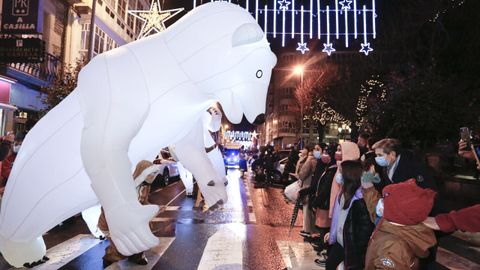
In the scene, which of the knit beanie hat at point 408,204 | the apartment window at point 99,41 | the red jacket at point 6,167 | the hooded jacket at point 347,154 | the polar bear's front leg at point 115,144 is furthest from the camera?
the apartment window at point 99,41

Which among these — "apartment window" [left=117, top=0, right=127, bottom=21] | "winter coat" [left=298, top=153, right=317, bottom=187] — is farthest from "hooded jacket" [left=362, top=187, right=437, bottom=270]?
"apartment window" [left=117, top=0, right=127, bottom=21]

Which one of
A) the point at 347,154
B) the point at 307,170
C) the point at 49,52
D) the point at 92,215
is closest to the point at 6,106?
the point at 49,52

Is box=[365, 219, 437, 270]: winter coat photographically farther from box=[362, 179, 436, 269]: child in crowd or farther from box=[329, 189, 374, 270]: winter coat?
box=[329, 189, 374, 270]: winter coat

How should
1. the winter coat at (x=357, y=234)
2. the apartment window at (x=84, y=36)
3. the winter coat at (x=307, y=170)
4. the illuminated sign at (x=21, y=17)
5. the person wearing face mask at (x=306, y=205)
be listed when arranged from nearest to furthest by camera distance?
the winter coat at (x=357, y=234) < the person wearing face mask at (x=306, y=205) < the winter coat at (x=307, y=170) < the illuminated sign at (x=21, y=17) < the apartment window at (x=84, y=36)

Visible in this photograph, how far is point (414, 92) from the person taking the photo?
1322cm

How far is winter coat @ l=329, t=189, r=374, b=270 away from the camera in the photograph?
3760mm

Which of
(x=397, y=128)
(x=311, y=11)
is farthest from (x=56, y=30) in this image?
(x=397, y=128)

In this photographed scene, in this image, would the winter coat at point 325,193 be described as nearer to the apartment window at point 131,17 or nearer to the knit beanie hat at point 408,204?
the knit beanie hat at point 408,204

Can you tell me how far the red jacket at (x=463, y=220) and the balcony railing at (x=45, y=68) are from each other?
16.1 metres

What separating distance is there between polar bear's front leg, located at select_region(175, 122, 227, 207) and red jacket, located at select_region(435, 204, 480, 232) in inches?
69.5

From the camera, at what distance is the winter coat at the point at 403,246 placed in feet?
9.56

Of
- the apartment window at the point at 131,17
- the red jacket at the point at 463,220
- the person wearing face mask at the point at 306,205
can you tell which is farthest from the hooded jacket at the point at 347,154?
the apartment window at the point at 131,17

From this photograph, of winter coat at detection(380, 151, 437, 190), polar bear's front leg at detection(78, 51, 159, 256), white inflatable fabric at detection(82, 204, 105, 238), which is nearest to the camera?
polar bear's front leg at detection(78, 51, 159, 256)

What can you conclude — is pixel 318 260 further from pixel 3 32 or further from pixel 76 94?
pixel 3 32
